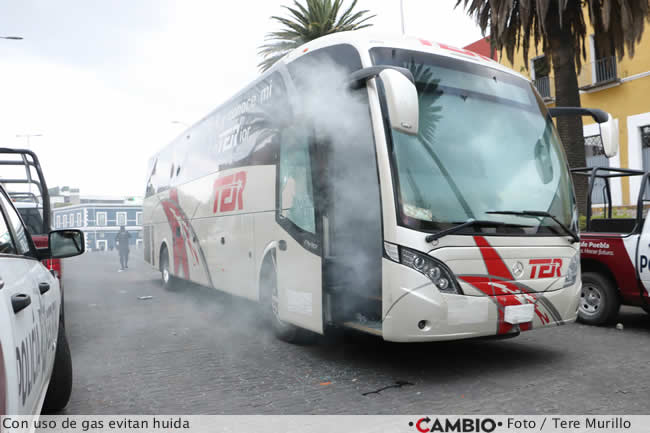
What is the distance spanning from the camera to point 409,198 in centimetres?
493

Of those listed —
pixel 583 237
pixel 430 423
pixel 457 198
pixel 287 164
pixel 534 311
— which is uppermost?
pixel 287 164

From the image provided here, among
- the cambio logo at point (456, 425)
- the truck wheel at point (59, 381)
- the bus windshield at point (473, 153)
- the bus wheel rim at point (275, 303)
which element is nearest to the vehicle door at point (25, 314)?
the truck wheel at point (59, 381)

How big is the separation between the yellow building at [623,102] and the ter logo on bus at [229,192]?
41.2 feet

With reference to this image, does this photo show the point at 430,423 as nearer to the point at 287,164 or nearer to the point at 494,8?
the point at 287,164

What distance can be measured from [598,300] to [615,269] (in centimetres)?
55

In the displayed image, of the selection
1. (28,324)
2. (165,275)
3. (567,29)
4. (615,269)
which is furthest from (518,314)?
(567,29)

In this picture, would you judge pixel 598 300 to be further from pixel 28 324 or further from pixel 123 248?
pixel 123 248

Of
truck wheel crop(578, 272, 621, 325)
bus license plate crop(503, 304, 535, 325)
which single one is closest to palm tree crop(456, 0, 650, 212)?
truck wheel crop(578, 272, 621, 325)

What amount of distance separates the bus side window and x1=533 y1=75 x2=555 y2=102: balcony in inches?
667

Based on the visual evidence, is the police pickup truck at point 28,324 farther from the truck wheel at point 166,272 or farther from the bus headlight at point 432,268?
the truck wheel at point 166,272

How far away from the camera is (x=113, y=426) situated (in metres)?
4.11

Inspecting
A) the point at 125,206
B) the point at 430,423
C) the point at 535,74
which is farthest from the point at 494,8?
the point at 125,206

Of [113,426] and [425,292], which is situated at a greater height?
[425,292]

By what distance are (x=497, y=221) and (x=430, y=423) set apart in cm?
197
